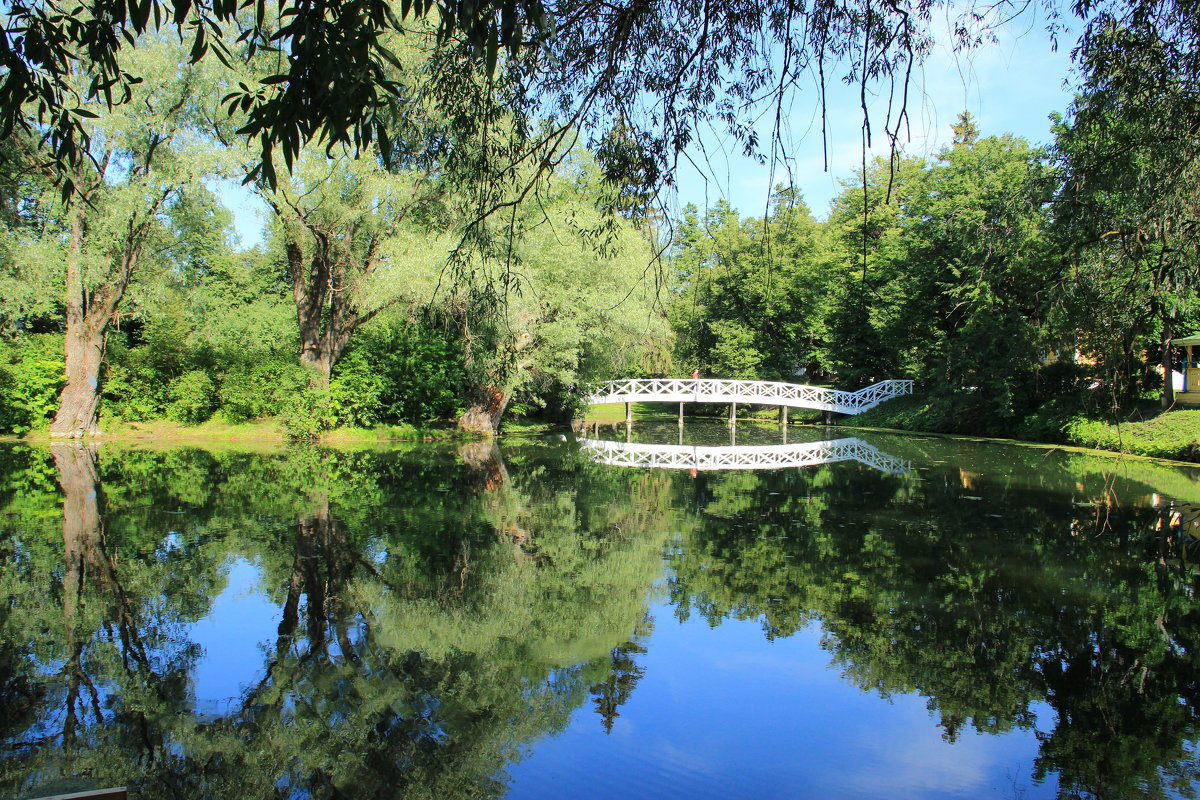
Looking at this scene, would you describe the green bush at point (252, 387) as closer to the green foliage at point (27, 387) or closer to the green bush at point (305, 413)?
the green bush at point (305, 413)

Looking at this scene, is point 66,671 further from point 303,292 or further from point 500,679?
point 303,292

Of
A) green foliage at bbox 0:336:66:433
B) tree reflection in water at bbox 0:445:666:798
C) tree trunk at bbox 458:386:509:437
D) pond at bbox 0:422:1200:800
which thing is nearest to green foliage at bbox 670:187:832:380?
tree trunk at bbox 458:386:509:437

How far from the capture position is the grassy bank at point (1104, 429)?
17.6 meters

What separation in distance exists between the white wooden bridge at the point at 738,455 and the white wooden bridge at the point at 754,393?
7367 mm

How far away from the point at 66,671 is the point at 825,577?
6108mm

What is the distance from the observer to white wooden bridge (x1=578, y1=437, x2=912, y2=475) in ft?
58.5

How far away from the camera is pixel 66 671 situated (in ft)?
16.0

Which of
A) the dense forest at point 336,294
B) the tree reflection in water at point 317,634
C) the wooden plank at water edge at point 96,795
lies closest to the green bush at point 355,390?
the dense forest at point 336,294

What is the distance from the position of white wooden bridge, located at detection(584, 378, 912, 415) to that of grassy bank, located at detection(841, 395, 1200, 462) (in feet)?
11.7

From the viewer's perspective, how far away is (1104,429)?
19797 millimetres

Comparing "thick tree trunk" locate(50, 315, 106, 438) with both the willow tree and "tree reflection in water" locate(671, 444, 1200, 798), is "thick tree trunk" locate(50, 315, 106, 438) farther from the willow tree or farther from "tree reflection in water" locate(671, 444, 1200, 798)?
"tree reflection in water" locate(671, 444, 1200, 798)

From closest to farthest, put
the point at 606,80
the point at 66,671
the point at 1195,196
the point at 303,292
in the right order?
the point at 66,671
the point at 606,80
the point at 1195,196
the point at 303,292

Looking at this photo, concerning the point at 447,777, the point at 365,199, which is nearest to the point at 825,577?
the point at 447,777

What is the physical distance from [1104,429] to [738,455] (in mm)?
8863
